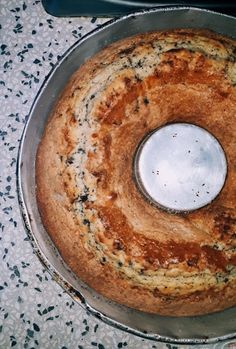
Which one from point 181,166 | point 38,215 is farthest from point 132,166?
point 38,215

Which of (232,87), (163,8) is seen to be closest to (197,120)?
(232,87)

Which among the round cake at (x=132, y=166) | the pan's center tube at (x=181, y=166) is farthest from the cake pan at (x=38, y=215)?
the pan's center tube at (x=181, y=166)

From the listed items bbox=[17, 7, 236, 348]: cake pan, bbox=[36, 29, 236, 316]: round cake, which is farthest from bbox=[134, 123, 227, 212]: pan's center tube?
bbox=[17, 7, 236, 348]: cake pan

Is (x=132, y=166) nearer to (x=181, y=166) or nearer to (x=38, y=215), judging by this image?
(x=181, y=166)

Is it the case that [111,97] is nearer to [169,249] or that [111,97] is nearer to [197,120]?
[197,120]

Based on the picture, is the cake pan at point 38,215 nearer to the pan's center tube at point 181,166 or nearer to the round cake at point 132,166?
the round cake at point 132,166

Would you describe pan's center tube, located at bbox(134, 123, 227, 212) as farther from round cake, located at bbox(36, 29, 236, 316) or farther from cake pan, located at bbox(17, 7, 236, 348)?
cake pan, located at bbox(17, 7, 236, 348)
